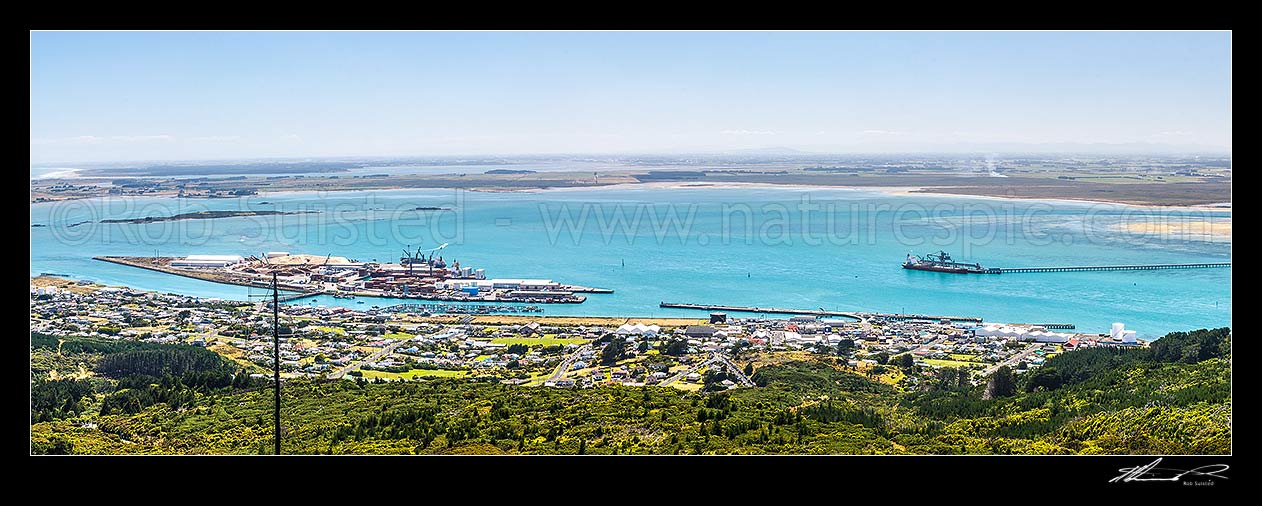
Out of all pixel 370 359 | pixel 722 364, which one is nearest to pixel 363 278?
pixel 370 359

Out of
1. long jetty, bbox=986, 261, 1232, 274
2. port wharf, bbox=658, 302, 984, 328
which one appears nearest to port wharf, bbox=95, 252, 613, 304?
port wharf, bbox=658, 302, 984, 328

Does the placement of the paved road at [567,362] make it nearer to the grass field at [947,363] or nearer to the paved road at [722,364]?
the paved road at [722,364]

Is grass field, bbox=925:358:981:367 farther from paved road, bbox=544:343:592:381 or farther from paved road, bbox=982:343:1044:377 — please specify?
paved road, bbox=544:343:592:381

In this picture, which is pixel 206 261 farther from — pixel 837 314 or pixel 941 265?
pixel 941 265

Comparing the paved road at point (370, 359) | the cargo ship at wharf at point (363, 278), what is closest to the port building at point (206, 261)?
the cargo ship at wharf at point (363, 278)
